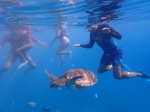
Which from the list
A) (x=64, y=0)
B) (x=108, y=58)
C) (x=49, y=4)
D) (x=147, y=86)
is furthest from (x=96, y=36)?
(x=147, y=86)

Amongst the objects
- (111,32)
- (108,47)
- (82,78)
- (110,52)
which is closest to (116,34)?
(111,32)

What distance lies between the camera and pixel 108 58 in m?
12.4

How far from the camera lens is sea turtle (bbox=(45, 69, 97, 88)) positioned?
905 centimetres

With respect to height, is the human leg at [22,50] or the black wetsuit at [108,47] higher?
the black wetsuit at [108,47]

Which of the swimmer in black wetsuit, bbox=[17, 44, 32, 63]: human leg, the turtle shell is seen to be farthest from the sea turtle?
bbox=[17, 44, 32, 63]: human leg

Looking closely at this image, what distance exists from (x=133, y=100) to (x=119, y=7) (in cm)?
2027

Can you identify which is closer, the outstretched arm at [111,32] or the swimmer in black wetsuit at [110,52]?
the outstretched arm at [111,32]

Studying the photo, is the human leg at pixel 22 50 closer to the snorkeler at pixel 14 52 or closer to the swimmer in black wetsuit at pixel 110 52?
the snorkeler at pixel 14 52

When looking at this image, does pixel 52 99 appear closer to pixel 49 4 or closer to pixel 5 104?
pixel 5 104

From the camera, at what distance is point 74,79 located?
891 centimetres

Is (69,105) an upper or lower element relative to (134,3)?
lower

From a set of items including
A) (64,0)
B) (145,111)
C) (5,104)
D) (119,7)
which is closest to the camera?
(64,0)

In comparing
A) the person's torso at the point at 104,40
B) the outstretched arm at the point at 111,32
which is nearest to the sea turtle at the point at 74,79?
the person's torso at the point at 104,40

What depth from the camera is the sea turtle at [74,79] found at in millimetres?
9047
